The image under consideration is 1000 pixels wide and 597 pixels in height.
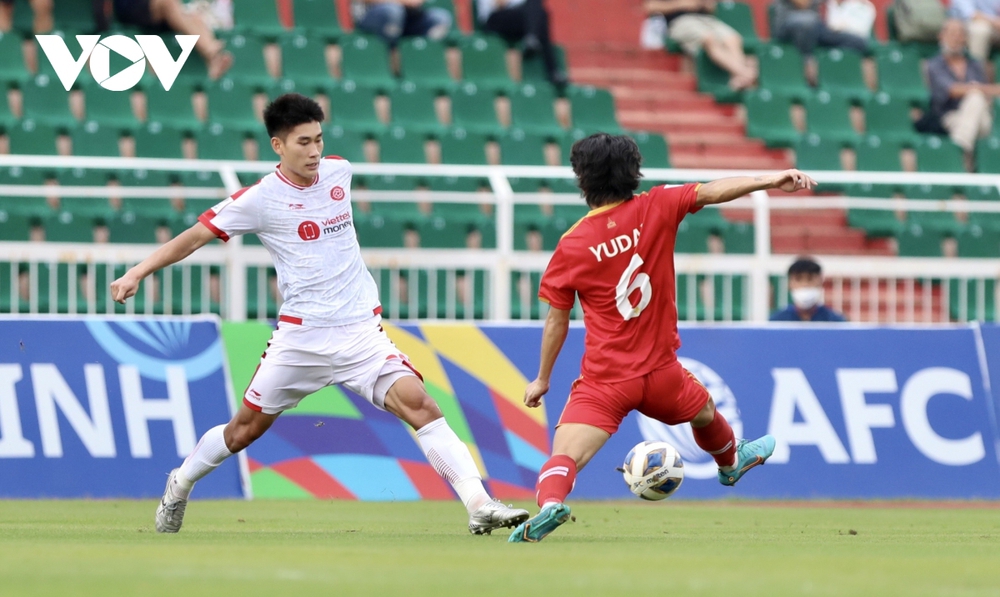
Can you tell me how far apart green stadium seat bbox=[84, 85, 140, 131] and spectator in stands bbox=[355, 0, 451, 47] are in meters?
3.35

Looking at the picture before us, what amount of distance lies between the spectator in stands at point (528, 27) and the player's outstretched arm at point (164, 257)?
A: 1135 centimetres

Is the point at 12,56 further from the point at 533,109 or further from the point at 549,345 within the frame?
the point at 549,345

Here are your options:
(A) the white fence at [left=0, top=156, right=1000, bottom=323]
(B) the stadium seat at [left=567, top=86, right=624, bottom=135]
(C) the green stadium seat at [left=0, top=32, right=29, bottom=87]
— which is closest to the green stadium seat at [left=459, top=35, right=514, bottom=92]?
(B) the stadium seat at [left=567, top=86, right=624, bottom=135]

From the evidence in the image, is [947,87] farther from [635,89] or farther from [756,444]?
[756,444]

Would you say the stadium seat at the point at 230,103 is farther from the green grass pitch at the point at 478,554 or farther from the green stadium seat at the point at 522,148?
the green grass pitch at the point at 478,554

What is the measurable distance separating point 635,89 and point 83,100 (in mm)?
7190

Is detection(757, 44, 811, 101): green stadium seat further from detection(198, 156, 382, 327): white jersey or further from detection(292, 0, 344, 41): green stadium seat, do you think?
detection(198, 156, 382, 327): white jersey

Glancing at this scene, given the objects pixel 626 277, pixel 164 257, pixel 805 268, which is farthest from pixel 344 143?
pixel 626 277

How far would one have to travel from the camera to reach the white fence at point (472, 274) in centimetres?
1295

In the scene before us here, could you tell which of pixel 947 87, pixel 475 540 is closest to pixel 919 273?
pixel 947 87

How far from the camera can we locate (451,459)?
8.21 m

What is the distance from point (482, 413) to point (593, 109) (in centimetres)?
716

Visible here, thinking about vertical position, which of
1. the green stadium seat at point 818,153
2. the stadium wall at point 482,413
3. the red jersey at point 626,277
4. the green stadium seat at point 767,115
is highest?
the green stadium seat at point 767,115

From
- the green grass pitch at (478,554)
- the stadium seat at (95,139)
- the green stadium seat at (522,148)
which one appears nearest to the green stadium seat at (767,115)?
the green stadium seat at (522,148)
